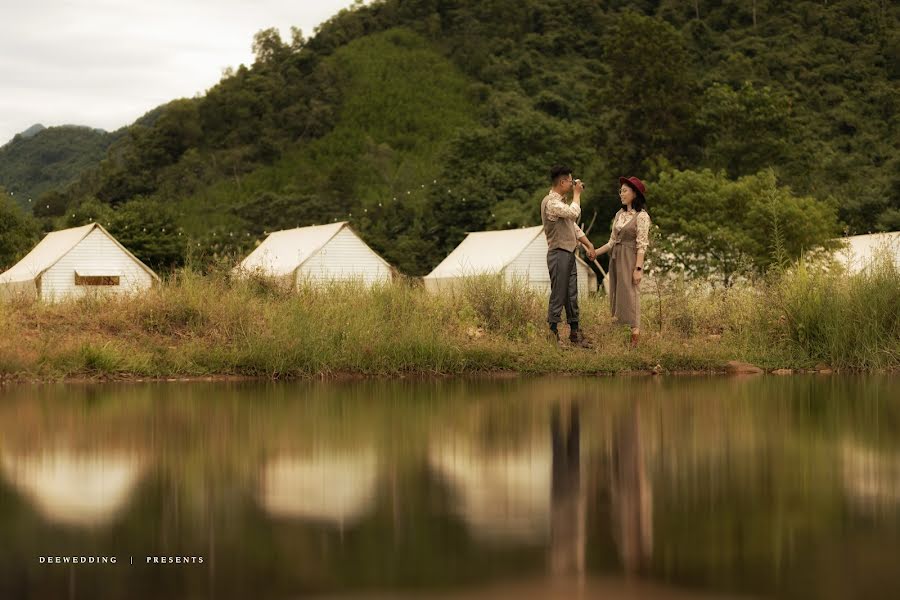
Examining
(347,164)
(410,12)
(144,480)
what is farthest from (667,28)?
(410,12)

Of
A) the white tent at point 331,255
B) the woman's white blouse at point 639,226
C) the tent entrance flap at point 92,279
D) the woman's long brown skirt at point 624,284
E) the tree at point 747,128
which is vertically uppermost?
the tree at point 747,128

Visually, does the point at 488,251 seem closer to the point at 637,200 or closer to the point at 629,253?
the point at 637,200

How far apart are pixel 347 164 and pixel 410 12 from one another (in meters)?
37.7

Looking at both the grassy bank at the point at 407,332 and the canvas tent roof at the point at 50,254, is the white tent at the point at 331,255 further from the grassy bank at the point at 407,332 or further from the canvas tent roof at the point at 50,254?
the grassy bank at the point at 407,332

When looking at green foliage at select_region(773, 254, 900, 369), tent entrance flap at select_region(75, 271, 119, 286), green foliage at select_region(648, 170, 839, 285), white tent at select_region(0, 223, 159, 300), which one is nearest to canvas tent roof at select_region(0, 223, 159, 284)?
white tent at select_region(0, 223, 159, 300)

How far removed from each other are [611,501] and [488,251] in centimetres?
3728

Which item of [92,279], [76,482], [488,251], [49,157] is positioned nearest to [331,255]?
[488,251]

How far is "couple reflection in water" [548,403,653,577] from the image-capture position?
318cm

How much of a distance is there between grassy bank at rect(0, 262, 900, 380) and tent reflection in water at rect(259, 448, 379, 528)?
584cm

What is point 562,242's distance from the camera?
11.6m

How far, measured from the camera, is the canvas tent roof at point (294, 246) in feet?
124

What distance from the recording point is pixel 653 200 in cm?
4228

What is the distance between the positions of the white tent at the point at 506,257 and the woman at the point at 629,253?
82.6 ft

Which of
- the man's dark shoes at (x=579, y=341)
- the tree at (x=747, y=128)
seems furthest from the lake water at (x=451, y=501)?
the tree at (x=747, y=128)
